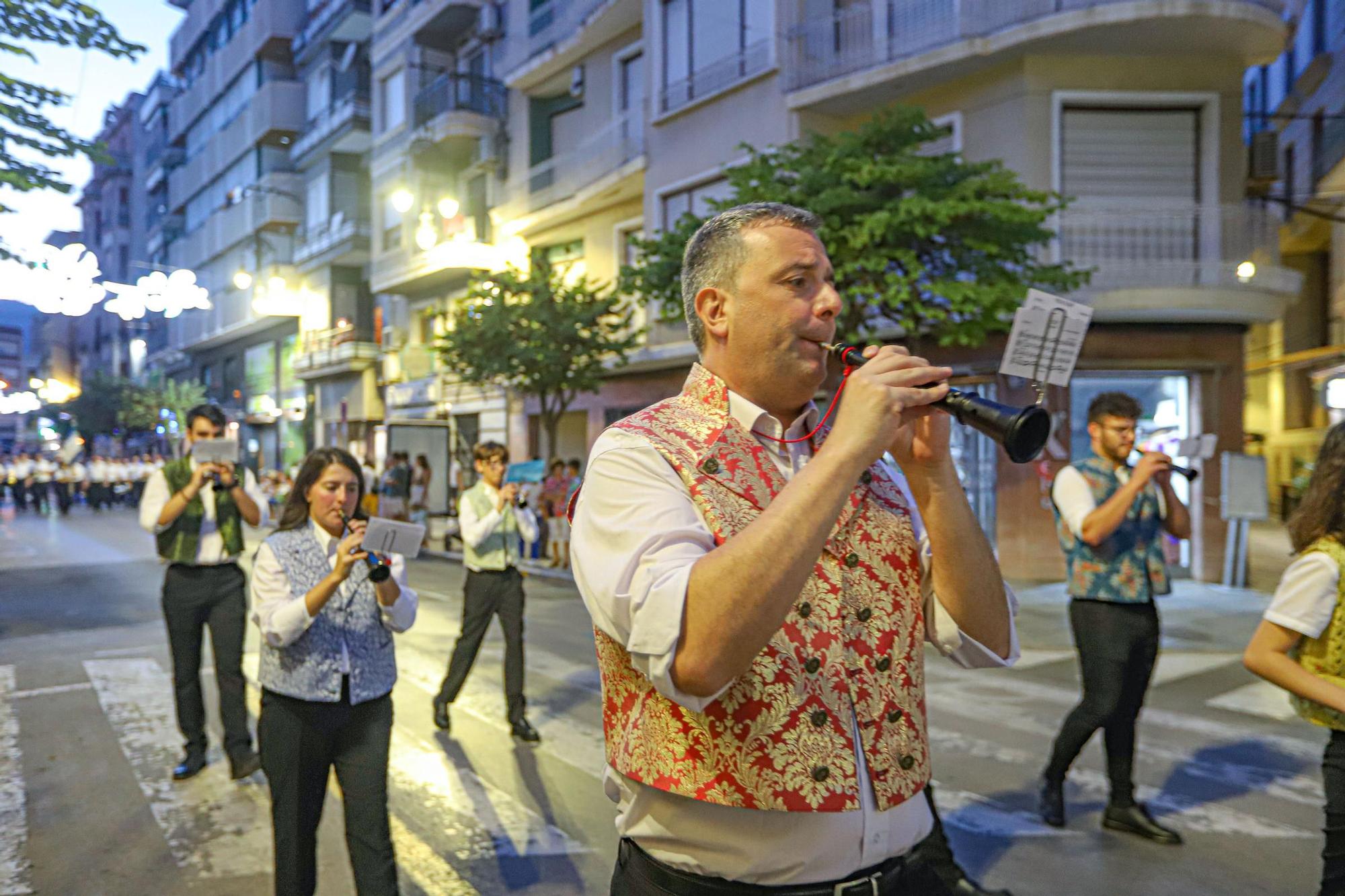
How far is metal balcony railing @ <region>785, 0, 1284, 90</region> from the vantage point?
14.3 metres

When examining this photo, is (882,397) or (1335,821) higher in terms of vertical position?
(882,397)

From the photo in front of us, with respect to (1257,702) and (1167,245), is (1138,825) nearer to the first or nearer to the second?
(1257,702)

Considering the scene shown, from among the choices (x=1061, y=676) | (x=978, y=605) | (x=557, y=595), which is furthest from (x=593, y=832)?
(x=557, y=595)

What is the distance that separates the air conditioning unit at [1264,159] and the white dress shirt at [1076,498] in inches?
504

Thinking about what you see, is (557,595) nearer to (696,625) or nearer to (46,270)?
(46,270)

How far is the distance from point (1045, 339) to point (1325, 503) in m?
1.02

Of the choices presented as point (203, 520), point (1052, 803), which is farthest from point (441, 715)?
point (1052, 803)

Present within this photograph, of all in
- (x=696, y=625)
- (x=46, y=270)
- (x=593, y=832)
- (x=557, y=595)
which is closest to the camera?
(x=696, y=625)

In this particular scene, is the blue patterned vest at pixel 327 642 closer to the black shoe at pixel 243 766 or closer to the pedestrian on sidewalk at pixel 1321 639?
the black shoe at pixel 243 766

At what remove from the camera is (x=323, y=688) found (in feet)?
11.7

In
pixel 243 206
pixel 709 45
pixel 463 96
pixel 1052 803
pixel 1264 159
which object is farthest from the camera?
pixel 243 206

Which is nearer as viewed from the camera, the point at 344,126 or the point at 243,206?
the point at 344,126

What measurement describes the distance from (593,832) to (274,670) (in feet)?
6.27

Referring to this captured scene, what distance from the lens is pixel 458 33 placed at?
27.2 metres
